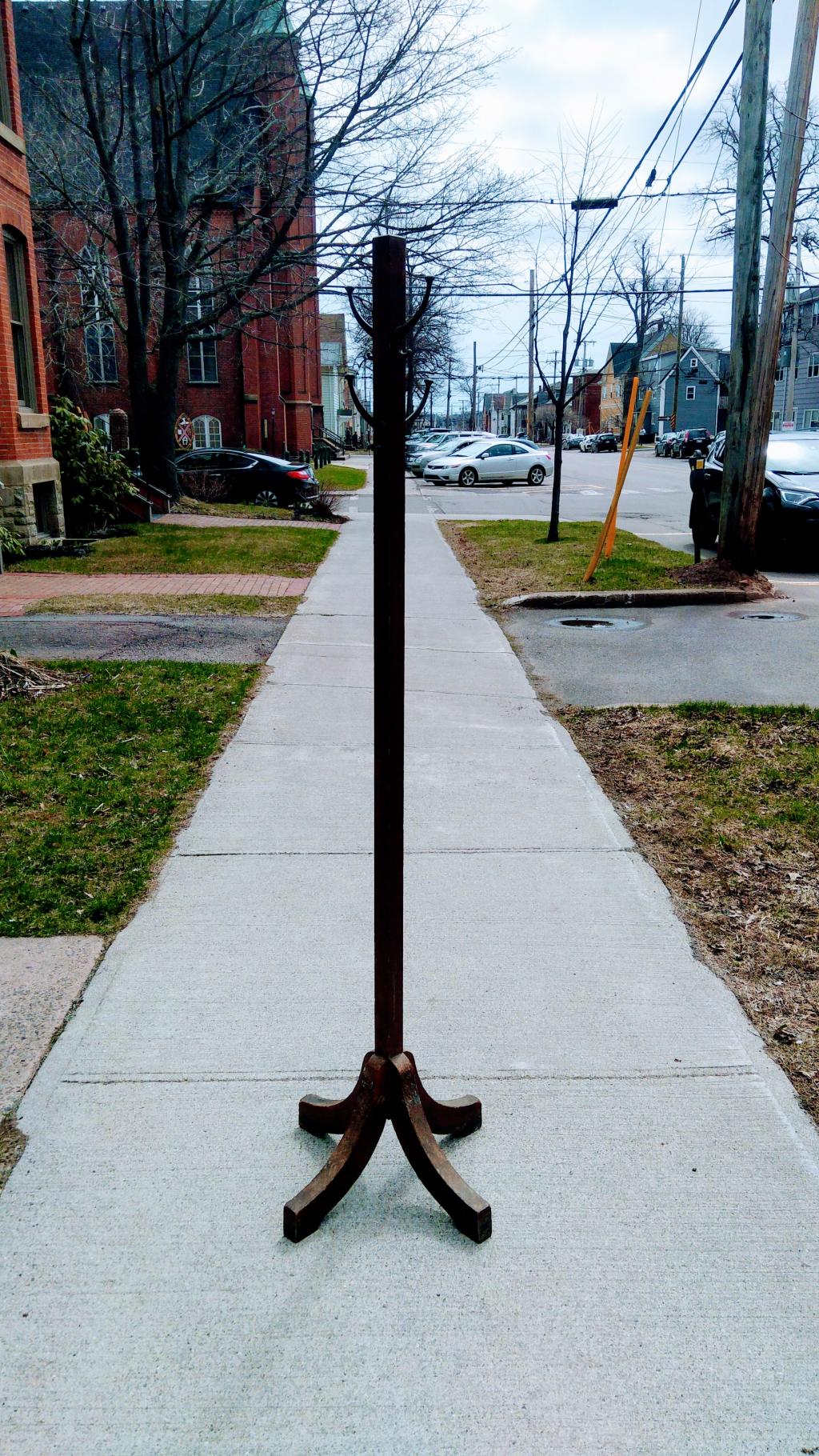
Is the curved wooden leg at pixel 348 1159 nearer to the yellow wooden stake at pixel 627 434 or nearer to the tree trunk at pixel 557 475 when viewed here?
the yellow wooden stake at pixel 627 434

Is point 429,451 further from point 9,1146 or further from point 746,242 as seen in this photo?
point 9,1146

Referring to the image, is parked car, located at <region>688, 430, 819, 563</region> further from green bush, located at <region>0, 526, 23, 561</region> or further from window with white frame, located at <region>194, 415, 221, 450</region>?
window with white frame, located at <region>194, 415, 221, 450</region>

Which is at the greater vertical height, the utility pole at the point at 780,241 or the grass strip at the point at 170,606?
the utility pole at the point at 780,241

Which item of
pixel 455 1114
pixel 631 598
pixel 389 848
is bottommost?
pixel 631 598

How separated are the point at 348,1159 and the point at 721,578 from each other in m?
10.9

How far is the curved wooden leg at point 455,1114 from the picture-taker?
2.92 metres

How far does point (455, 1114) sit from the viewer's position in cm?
297

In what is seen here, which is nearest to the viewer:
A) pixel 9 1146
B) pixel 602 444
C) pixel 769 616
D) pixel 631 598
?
pixel 9 1146

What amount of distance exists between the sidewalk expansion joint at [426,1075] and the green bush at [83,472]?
15.9 m

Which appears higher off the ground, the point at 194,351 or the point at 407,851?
the point at 194,351

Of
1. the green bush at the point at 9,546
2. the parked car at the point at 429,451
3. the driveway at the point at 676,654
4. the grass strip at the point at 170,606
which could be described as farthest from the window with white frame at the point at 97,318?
the driveway at the point at 676,654

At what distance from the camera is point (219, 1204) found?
2.75 m

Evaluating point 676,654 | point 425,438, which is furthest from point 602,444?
point 676,654

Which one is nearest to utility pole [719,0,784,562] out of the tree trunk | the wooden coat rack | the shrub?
the tree trunk
